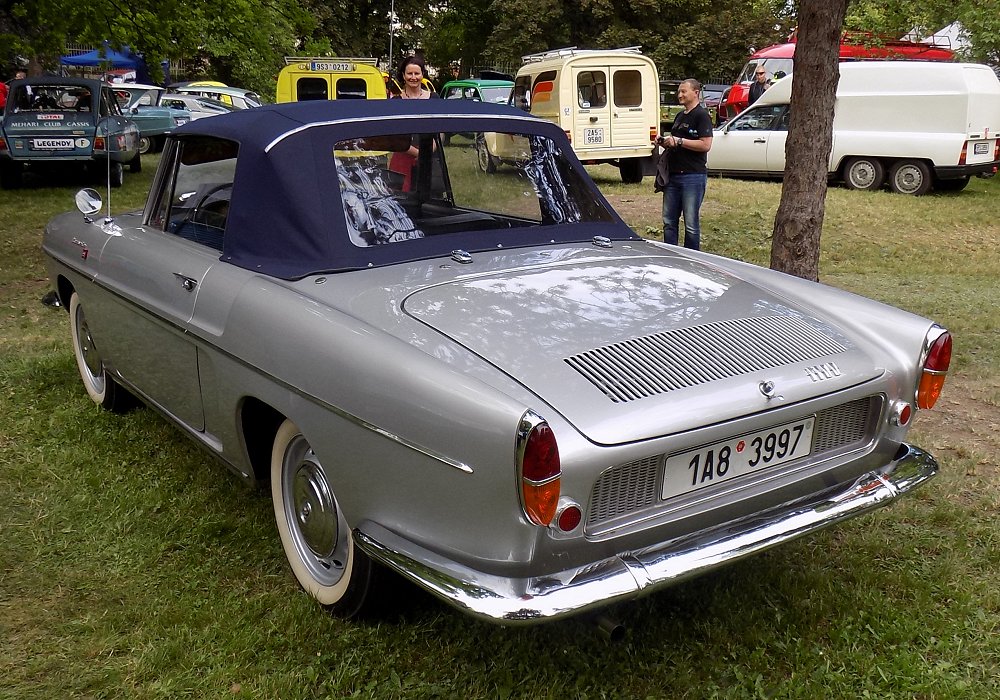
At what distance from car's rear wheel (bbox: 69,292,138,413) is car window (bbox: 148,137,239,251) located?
958mm

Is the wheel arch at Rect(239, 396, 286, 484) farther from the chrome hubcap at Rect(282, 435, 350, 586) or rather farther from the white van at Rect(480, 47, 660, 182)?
the white van at Rect(480, 47, 660, 182)

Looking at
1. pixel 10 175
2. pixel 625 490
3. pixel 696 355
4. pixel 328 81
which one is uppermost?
pixel 328 81

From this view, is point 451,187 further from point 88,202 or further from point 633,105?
point 633,105

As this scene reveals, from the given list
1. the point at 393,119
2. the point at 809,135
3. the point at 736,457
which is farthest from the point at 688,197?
the point at 736,457

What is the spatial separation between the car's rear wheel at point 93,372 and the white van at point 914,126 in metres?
11.6

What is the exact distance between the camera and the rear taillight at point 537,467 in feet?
6.98

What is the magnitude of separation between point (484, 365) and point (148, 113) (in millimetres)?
18735

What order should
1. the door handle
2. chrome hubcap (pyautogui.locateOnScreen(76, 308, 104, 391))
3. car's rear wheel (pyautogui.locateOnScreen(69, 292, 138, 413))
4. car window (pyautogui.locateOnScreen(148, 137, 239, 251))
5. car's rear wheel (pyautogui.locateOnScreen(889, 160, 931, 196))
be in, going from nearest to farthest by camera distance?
the door handle, car window (pyautogui.locateOnScreen(148, 137, 239, 251)), car's rear wheel (pyautogui.locateOnScreen(69, 292, 138, 413)), chrome hubcap (pyautogui.locateOnScreen(76, 308, 104, 391)), car's rear wheel (pyautogui.locateOnScreen(889, 160, 931, 196))

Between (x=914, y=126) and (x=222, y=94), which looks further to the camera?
(x=222, y=94)

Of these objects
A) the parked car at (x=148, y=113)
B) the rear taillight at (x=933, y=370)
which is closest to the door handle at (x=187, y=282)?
the rear taillight at (x=933, y=370)

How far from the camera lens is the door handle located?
3.35 metres

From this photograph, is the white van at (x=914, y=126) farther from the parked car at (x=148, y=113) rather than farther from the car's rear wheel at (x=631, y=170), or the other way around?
the parked car at (x=148, y=113)

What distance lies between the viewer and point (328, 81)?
50.9 ft

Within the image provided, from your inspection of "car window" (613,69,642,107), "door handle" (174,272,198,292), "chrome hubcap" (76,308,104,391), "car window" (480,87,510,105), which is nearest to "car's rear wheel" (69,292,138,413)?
"chrome hubcap" (76,308,104,391)
